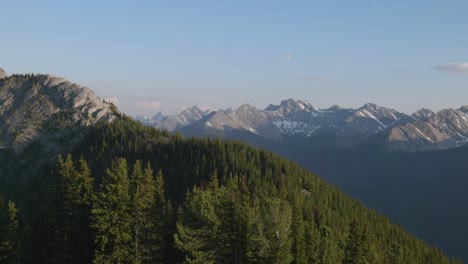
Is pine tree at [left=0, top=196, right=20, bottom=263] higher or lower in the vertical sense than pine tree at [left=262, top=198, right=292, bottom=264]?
lower

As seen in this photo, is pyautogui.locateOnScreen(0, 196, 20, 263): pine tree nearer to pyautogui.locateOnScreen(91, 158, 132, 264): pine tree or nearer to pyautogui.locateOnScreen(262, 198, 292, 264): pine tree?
pyautogui.locateOnScreen(91, 158, 132, 264): pine tree

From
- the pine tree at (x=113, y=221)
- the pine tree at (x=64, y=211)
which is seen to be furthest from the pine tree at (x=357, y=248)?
the pine tree at (x=64, y=211)

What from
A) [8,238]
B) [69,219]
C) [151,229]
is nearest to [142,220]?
[151,229]

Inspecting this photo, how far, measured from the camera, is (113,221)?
52469 mm

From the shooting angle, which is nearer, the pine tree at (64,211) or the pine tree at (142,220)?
the pine tree at (142,220)

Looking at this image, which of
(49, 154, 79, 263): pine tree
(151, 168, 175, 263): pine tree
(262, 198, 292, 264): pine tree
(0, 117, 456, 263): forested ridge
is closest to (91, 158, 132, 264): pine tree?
(0, 117, 456, 263): forested ridge

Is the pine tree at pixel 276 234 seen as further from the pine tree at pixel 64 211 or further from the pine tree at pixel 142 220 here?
the pine tree at pixel 64 211

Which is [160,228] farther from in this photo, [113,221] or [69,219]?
[69,219]

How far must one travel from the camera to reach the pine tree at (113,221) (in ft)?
171

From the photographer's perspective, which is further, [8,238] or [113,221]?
[8,238]

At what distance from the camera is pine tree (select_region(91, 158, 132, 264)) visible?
5209cm

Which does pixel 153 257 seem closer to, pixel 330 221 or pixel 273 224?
pixel 273 224

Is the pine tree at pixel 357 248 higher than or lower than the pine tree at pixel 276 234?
lower

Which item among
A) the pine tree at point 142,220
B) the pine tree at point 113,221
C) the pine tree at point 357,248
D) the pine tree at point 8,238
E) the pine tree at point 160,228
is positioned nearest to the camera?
the pine tree at point 113,221
